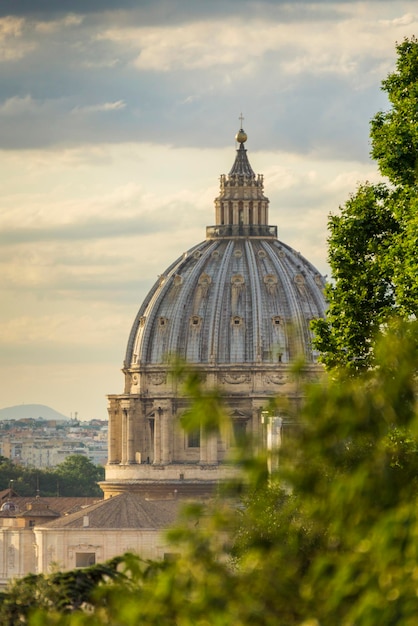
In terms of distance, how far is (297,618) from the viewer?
11797 mm

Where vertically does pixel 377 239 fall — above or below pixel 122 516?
below

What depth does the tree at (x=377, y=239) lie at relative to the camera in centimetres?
2980

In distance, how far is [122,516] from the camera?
4503 inches

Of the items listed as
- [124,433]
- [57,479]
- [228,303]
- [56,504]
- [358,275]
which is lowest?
[358,275]

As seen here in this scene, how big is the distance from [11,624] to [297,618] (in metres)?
3.80

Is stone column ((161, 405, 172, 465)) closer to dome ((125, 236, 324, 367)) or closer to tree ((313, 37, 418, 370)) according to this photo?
dome ((125, 236, 324, 367))

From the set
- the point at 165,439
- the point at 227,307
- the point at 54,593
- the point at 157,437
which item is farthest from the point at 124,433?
the point at 54,593

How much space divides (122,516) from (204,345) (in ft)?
73.7

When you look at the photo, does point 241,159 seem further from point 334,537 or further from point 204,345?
point 334,537

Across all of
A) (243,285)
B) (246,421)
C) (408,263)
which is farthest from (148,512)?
(408,263)

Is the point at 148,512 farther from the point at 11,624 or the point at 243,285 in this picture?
the point at 11,624

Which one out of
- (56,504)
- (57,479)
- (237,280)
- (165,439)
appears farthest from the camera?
(57,479)

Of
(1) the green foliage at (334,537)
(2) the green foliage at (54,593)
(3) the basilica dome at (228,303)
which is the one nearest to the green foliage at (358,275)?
(2) the green foliage at (54,593)

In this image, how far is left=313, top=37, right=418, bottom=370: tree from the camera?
2980 cm
